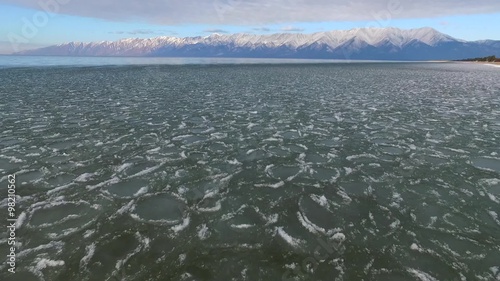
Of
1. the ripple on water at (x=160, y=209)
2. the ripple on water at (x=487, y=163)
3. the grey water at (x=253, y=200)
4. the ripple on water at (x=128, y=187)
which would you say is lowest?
the ripple on water at (x=160, y=209)

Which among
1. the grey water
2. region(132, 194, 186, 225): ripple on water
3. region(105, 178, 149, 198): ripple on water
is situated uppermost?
the grey water

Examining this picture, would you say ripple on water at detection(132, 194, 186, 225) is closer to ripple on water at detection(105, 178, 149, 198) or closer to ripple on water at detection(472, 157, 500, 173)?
ripple on water at detection(105, 178, 149, 198)

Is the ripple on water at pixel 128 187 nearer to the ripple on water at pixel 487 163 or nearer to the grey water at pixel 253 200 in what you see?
the grey water at pixel 253 200

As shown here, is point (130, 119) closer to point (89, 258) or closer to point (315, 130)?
point (315, 130)

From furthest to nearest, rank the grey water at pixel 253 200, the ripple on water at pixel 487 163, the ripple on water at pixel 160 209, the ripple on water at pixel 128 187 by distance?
the ripple on water at pixel 487 163 → the ripple on water at pixel 128 187 → the ripple on water at pixel 160 209 → the grey water at pixel 253 200

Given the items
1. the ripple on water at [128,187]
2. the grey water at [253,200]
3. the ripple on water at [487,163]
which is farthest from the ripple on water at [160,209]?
the ripple on water at [487,163]

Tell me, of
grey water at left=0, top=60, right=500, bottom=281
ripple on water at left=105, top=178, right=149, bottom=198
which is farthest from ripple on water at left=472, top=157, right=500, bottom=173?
ripple on water at left=105, top=178, right=149, bottom=198

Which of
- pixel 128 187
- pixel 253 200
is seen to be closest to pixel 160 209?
pixel 128 187

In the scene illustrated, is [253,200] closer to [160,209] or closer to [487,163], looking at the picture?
[160,209]
